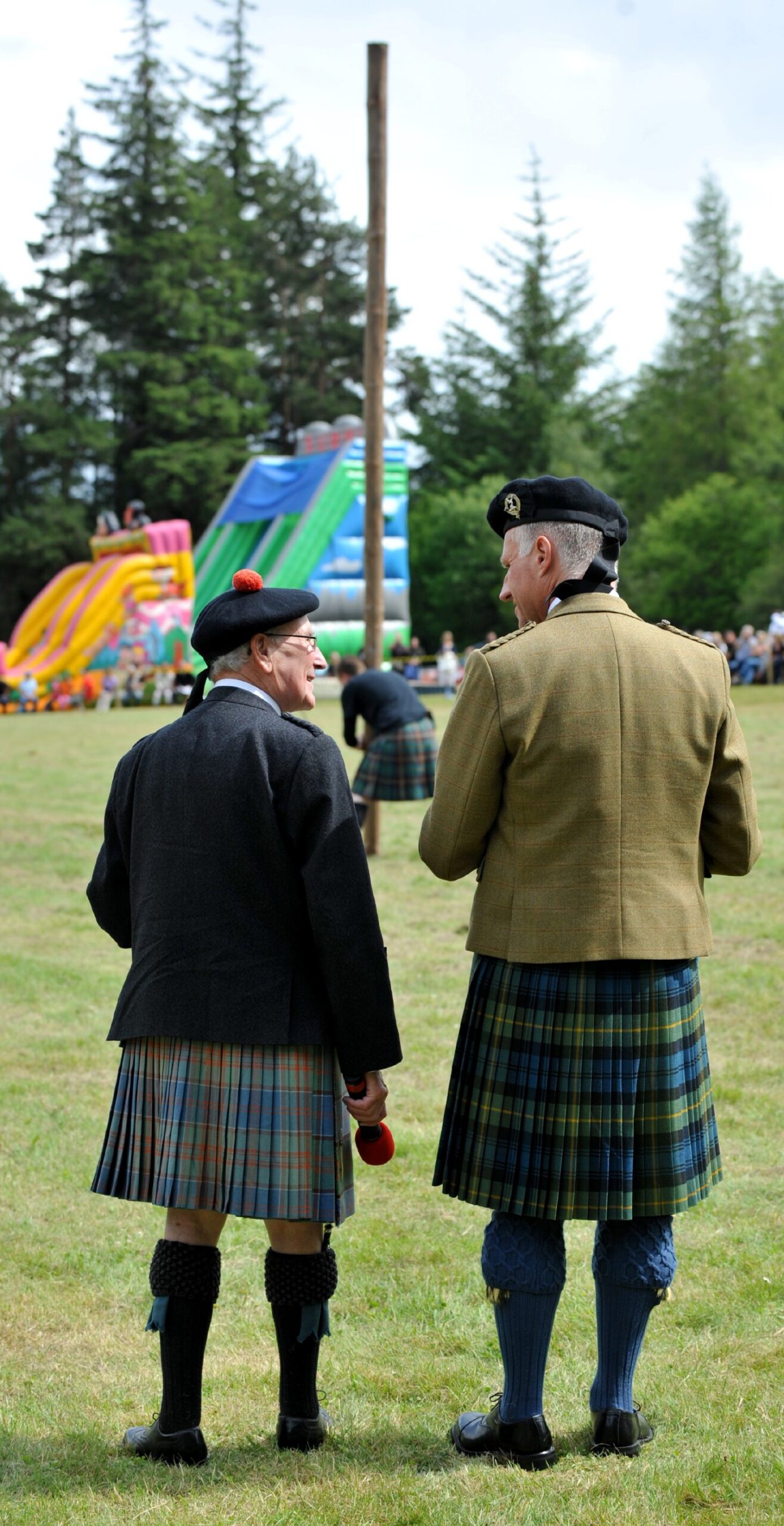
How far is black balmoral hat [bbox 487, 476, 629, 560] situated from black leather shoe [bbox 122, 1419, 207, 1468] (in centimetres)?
153

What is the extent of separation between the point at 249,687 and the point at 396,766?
6.40 metres

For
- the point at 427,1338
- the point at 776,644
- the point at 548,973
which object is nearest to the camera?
the point at 548,973

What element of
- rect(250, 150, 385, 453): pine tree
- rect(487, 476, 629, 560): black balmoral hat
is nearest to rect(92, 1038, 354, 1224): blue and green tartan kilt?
rect(487, 476, 629, 560): black balmoral hat

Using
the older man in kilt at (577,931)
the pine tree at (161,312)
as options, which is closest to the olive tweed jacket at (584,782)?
the older man in kilt at (577,931)

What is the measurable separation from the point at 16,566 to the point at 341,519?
49.6ft

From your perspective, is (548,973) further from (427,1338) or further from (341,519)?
(341,519)

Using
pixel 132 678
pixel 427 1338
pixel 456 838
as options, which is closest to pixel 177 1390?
pixel 427 1338

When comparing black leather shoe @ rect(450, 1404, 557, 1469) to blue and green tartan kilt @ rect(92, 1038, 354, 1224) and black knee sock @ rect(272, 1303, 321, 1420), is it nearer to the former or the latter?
black knee sock @ rect(272, 1303, 321, 1420)

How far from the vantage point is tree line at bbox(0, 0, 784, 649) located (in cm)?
4119

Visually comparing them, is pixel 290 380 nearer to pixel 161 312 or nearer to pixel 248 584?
pixel 161 312

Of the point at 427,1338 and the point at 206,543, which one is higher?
the point at 206,543

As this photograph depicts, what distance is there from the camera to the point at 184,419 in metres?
41.7

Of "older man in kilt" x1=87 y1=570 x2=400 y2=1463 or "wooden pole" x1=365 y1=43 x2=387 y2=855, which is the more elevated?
"wooden pole" x1=365 y1=43 x2=387 y2=855

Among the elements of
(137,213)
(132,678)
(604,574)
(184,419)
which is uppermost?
(137,213)
